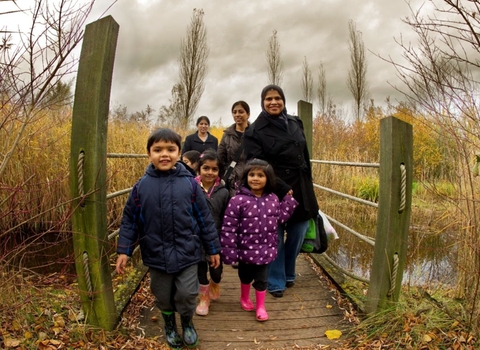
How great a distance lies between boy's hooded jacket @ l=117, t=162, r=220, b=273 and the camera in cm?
204

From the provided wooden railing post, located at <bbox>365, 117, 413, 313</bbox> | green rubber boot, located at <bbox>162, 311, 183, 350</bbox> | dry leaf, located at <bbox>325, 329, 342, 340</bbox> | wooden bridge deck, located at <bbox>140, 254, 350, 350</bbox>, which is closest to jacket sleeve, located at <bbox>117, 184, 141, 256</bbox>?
green rubber boot, located at <bbox>162, 311, 183, 350</bbox>

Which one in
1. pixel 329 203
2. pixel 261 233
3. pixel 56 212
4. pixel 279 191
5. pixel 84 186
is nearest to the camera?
pixel 84 186

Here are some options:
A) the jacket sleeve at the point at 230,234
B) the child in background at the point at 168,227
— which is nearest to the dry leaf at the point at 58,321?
the child in background at the point at 168,227

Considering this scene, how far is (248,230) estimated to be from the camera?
99.0 inches

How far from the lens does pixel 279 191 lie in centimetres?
271

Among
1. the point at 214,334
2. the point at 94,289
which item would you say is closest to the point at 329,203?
the point at 214,334

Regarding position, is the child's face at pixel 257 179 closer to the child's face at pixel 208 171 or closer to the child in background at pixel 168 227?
the child's face at pixel 208 171

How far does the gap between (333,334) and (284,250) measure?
0.78m

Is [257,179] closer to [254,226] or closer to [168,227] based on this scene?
[254,226]

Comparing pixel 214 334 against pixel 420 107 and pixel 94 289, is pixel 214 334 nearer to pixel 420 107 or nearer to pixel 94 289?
pixel 94 289

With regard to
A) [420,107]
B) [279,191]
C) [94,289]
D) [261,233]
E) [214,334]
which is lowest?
[214,334]

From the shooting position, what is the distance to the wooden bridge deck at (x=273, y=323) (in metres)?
2.29

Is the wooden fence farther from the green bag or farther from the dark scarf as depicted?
the dark scarf

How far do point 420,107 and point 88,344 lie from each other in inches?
103
